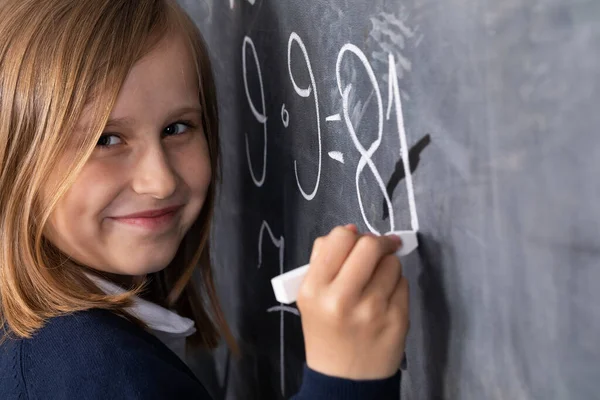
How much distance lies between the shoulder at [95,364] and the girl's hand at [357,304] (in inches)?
5.5

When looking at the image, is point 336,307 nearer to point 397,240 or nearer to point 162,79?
point 397,240

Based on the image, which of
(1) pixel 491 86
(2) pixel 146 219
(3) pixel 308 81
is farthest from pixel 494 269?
(2) pixel 146 219

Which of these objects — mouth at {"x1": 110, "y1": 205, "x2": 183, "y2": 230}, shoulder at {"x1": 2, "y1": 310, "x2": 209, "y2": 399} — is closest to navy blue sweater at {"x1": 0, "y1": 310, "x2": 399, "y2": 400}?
shoulder at {"x1": 2, "y1": 310, "x2": 209, "y2": 399}

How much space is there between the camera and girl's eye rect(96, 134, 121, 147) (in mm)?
641

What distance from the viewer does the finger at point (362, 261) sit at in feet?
1.50

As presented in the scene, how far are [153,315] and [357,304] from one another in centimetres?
32

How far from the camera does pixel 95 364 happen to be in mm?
540

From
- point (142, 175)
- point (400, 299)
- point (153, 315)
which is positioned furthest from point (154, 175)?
point (400, 299)

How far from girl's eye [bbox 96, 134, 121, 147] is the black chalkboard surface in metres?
0.16

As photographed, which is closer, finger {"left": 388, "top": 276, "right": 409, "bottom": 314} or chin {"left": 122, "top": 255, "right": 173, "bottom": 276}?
finger {"left": 388, "top": 276, "right": 409, "bottom": 314}

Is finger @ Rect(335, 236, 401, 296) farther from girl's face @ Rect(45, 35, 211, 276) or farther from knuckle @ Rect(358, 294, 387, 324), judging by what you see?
girl's face @ Rect(45, 35, 211, 276)

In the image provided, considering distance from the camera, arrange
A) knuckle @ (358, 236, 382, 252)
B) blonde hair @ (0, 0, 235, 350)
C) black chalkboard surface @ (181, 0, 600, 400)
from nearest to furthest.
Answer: black chalkboard surface @ (181, 0, 600, 400) < knuckle @ (358, 236, 382, 252) < blonde hair @ (0, 0, 235, 350)

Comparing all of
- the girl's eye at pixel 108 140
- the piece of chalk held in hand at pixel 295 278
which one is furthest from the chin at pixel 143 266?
the piece of chalk held in hand at pixel 295 278

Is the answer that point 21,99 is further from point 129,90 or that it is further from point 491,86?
point 491,86
